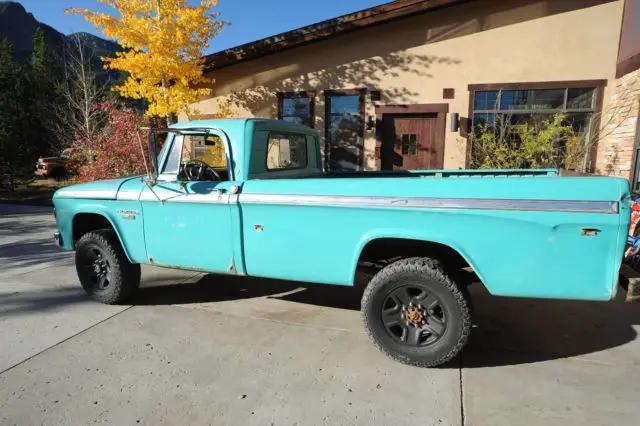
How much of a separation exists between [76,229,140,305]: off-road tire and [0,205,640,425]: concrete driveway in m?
0.16

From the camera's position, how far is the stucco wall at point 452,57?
8.34 m

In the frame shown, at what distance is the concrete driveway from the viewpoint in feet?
8.46

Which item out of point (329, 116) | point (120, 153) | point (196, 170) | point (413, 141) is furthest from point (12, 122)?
point (196, 170)

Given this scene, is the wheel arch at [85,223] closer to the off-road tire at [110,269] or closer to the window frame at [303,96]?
the off-road tire at [110,269]

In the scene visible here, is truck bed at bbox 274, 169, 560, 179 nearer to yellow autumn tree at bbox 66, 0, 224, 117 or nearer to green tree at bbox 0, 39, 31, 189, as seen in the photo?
yellow autumn tree at bbox 66, 0, 224, 117

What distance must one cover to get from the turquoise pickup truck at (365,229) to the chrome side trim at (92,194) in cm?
2

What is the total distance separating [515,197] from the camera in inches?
105

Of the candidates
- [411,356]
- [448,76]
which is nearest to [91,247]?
[411,356]

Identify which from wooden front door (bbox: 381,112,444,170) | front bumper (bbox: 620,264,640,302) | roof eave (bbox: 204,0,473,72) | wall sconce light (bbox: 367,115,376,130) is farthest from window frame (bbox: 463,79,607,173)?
front bumper (bbox: 620,264,640,302)

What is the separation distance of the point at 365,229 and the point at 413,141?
23.1 feet

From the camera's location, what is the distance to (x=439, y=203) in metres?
2.83

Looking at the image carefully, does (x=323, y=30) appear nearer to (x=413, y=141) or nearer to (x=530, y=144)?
(x=413, y=141)

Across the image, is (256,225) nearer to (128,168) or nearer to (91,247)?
(91,247)

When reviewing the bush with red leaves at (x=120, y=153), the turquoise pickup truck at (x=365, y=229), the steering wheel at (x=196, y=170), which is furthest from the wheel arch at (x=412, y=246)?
the bush with red leaves at (x=120, y=153)
